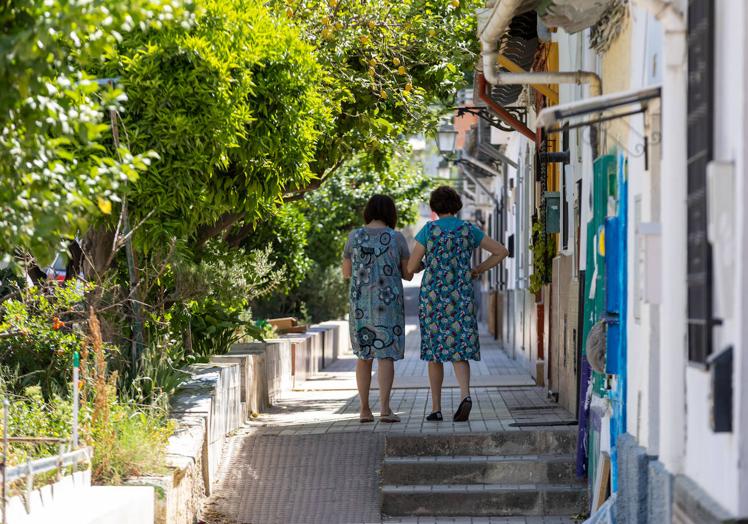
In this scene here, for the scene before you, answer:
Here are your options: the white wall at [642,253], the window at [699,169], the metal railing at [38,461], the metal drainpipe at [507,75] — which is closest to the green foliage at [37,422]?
the metal railing at [38,461]

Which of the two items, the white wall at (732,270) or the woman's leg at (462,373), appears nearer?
the white wall at (732,270)

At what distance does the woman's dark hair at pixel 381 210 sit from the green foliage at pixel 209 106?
0.75 meters

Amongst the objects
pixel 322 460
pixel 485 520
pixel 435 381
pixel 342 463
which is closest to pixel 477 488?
pixel 485 520

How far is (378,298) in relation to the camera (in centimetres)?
1048

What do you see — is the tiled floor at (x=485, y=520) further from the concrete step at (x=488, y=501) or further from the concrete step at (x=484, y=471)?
the concrete step at (x=484, y=471)

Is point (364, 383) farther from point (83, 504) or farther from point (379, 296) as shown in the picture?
point (83, 504)

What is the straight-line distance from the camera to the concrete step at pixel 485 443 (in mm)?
9227

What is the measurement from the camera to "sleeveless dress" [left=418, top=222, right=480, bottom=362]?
33.4 ft

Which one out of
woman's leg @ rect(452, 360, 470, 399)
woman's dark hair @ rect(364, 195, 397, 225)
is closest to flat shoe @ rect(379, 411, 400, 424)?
woman's leg @ rect(452, 360, 470, 399)

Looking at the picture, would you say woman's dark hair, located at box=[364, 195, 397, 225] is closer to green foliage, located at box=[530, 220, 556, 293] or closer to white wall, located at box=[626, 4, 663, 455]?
green foliage, located at box=[530, 220, 556, 293]

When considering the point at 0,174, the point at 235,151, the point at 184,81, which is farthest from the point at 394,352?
the point at 0,174

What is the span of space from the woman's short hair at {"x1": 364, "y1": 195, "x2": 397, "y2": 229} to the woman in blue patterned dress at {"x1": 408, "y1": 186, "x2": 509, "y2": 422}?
0.38 metres

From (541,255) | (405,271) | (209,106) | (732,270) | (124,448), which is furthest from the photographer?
(541,255)

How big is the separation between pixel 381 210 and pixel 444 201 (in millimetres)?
500
